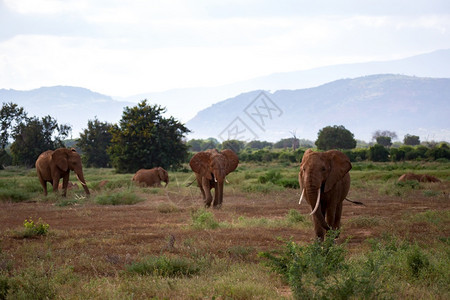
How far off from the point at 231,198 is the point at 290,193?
2.78m

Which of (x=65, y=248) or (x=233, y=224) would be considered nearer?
(x=65, y=248)

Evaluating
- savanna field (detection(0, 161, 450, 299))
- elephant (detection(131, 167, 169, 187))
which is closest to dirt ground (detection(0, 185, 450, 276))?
savanna field (detection(0, 161, 450, 299))

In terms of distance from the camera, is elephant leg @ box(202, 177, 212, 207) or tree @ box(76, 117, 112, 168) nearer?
elephant leg @ box(202, 177, 212, 207)

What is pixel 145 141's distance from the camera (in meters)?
41.9

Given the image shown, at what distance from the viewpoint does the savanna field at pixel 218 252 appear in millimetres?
6582

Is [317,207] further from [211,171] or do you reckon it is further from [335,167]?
[211,171]

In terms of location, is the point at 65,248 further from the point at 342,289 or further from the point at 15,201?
the point at 15,201

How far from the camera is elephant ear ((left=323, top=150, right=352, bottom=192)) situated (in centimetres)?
982

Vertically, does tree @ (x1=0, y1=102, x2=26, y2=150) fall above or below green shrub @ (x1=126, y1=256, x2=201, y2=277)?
above

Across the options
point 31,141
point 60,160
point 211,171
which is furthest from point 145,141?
point 211,171

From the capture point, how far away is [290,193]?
2331 cm

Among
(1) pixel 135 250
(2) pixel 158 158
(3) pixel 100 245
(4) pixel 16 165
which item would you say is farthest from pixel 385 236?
(4) pixel 16 165

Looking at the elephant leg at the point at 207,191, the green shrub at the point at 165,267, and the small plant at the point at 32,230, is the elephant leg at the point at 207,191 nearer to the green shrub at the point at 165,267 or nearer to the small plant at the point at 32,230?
the small plant at the point at 32,230

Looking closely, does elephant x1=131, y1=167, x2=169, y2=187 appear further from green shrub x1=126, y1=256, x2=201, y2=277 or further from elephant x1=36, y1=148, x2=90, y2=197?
green shrub x1=126, y1=256, x2=201, y2=277
